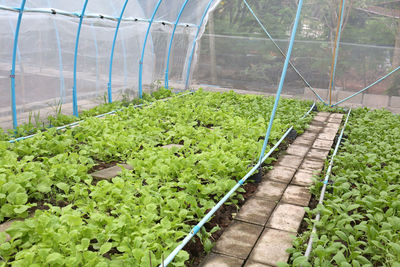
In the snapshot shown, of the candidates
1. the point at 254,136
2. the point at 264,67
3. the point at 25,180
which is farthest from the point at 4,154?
the point at 264,67

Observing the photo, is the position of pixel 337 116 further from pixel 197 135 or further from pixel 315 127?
pixel 197 135

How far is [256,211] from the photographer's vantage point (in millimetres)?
3523

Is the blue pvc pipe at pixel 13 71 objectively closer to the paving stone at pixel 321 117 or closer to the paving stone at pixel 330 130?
the paving stone at pixel 330 130

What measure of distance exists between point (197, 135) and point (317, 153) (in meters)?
1.70

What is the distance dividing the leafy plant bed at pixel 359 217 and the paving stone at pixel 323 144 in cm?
46

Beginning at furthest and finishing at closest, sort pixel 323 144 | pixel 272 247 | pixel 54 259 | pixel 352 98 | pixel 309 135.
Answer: pixel 352 98, pixel 309 135, pixel 323 144, pixel 272 247, pixel 54 259

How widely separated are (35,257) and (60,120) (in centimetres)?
388

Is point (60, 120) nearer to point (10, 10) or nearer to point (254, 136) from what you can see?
point (10, 10)

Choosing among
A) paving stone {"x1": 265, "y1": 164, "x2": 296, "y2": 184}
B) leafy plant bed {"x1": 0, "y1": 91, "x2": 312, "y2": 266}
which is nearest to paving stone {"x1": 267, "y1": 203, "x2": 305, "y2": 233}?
leafy plant bed {"x1": 0, "y1": 91, "x2": 312, "y2": 266}

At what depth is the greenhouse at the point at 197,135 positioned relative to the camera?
2797 mm

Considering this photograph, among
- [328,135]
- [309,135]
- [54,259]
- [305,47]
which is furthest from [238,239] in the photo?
[305,47]

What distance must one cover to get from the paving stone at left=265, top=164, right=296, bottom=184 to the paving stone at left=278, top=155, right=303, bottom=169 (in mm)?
122

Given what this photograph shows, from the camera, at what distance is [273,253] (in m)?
2.83

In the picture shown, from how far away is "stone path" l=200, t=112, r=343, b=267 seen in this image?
9.14 ft
